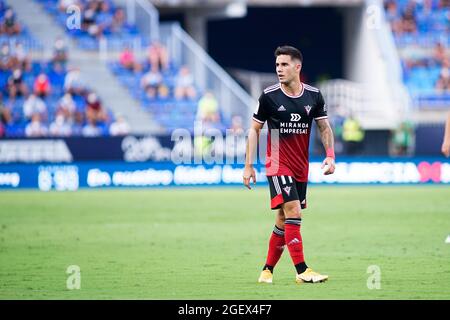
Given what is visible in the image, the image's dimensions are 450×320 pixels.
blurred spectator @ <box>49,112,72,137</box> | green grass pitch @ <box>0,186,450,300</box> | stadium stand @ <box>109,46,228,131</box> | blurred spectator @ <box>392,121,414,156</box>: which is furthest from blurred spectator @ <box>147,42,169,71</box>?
green grass pitch @ <box>0,186,450,300</box>

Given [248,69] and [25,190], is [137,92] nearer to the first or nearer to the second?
[25,190]

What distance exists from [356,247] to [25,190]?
1487cm

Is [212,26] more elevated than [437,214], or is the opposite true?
[212,26]

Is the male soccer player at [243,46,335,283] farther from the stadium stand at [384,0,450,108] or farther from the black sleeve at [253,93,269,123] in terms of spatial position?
the stadium stand at [384,0,450,108]

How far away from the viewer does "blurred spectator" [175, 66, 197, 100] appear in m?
33.2

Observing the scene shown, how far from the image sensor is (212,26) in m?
46.8

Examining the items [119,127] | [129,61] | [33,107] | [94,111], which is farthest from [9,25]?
[119,127]

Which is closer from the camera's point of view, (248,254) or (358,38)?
(248,254)

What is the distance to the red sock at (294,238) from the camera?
35.2 ft

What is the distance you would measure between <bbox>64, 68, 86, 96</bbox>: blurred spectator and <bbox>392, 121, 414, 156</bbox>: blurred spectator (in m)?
10.5

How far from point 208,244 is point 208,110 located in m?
16.6

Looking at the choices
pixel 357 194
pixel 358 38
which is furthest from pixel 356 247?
pixel 358 38
